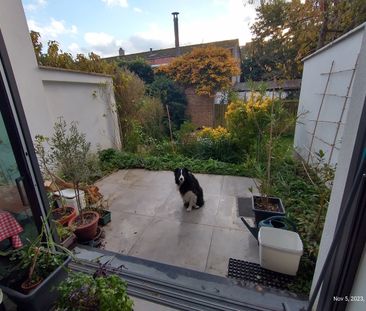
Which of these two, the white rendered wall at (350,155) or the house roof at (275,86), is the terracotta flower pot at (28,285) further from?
the house roof at (275,86)

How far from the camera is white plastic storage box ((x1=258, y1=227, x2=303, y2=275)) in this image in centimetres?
164

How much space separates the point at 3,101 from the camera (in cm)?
127

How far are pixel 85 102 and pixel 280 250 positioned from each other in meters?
4.39

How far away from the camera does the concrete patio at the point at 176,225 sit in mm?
2035

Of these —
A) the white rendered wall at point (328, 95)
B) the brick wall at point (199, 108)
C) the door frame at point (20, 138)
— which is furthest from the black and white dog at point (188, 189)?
the brick wall at point (199, 108)

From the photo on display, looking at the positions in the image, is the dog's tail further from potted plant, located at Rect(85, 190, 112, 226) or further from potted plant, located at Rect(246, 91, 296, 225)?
potted plant, located at Rect(85, 190, 112, 226)

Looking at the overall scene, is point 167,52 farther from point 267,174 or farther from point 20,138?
point 20,138

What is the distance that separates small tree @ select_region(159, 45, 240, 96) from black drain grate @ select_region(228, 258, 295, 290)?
25.0 feet

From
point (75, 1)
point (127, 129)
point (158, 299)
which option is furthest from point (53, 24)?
point (158, 299)

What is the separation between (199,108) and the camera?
30.4ft

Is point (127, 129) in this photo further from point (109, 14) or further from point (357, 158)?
point (357, 158)

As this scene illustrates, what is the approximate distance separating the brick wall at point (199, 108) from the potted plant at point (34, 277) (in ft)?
26.8

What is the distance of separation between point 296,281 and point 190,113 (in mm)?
8299

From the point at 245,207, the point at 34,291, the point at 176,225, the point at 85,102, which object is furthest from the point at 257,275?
the point at 85,102
